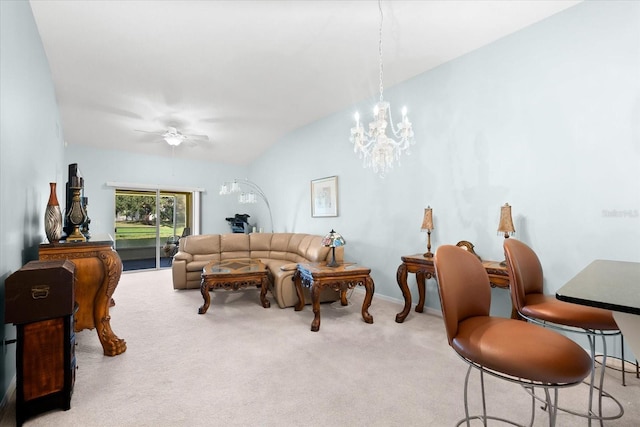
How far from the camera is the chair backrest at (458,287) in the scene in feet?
4.17

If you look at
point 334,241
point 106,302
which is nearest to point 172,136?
point 106,302

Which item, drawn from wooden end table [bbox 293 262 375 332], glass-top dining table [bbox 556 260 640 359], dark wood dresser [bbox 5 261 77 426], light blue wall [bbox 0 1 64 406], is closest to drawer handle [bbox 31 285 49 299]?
dark wood dresser [bbox 5 261 77 426]

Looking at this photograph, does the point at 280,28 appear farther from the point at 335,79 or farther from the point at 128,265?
the point at 128,265

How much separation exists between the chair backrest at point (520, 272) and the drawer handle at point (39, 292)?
2.63 metres

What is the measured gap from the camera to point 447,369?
218 cm

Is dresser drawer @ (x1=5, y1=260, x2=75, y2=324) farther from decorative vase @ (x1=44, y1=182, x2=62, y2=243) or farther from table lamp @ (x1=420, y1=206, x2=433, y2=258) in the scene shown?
table lamp @ (x1=420, y1=206, x2=433, y2=258)

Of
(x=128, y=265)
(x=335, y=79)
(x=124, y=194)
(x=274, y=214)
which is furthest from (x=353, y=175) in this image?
(x=128, y=265)

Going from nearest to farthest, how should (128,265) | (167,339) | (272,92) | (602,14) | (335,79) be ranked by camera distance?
(602,14) → (167,339) → (335,79) → (272,92) → (128,265)

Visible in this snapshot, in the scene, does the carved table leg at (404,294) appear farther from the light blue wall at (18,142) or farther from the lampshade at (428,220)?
the light blue wall at (18,142)

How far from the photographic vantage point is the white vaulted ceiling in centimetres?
253

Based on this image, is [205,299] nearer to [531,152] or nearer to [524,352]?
[524,352]

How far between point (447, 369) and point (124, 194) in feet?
23.6

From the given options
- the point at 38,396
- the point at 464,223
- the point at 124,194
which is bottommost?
the point at 38,396

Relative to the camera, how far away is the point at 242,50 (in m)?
3.14
